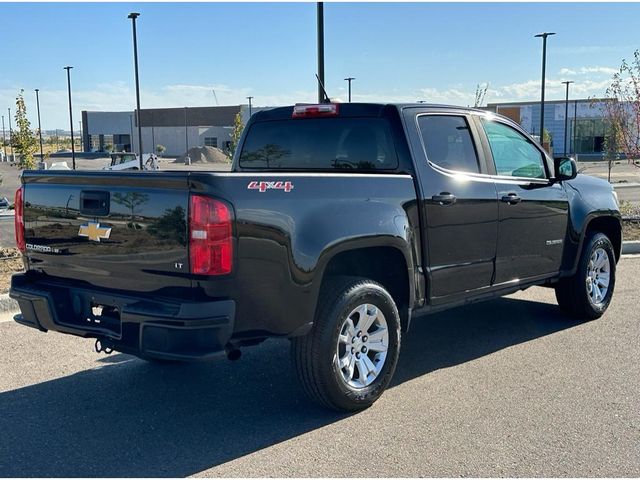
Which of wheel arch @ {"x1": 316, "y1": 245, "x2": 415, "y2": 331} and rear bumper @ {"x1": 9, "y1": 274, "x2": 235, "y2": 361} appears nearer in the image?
rear bumper @ {"x1": 9, "y1": 274, "x2": 235, "y2": 361}

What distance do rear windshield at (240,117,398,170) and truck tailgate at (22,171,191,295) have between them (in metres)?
1.76

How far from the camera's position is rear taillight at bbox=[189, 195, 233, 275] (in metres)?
3.77

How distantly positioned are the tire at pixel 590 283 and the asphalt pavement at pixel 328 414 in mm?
416

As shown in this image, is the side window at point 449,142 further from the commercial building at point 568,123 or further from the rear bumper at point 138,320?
the commercial building at point 568,123

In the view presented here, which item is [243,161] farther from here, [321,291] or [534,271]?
[534,271]

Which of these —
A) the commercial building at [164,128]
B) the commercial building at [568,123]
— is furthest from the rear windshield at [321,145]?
the commercial building at [164,128]

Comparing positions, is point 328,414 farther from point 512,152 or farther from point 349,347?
point 512,152

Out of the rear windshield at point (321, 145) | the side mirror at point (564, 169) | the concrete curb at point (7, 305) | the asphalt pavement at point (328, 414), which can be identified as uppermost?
the rear windshield at point (321, 145)

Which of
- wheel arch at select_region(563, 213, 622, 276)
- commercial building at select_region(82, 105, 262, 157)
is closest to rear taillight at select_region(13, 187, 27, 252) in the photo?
wheel arch at select_region(563, 213, 622, 276)

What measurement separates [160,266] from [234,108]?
80658 millimetres

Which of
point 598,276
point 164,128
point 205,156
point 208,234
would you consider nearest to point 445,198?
point 208,234

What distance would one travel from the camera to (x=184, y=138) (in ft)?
259

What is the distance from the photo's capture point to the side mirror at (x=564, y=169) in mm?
6436

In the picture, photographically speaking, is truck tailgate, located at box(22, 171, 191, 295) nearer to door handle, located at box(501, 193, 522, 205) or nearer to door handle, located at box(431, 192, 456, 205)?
door handle, located at box(431, 192, 456, 205)
